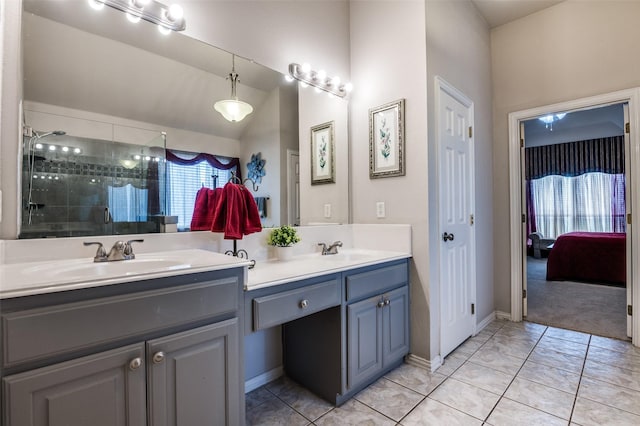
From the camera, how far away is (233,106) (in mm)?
1898

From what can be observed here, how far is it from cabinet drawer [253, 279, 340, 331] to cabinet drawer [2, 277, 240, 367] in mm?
175

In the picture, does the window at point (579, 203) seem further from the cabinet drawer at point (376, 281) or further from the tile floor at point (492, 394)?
the cabinet drawer at point (376, 281)

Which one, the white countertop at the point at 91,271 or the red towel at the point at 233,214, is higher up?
the red towel at the point at 233,214

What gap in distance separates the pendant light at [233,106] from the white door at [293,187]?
0.43 m

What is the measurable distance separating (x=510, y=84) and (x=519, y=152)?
690mm

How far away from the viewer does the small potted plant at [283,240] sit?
6.33ft

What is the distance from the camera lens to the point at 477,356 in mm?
2314

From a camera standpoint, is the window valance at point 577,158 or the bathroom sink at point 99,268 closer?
the bathroom sink at point 99,268

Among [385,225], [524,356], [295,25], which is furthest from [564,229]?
[295,25]

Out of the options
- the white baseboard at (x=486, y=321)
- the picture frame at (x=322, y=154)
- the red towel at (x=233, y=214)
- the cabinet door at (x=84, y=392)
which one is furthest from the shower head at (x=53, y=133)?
the white baseboard at (x=486, y=321)

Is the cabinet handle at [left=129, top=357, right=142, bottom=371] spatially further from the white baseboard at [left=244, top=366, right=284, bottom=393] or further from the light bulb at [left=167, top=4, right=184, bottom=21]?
the light bulb at [left=167, top=4, right=184, bottom=21]

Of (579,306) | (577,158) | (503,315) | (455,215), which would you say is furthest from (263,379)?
(577,158)

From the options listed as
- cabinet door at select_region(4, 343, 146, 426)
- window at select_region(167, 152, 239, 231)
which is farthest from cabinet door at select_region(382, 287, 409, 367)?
cabinet door at select_region(4, 343, 146, 426)

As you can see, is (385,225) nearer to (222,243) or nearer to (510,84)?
(222,243)
